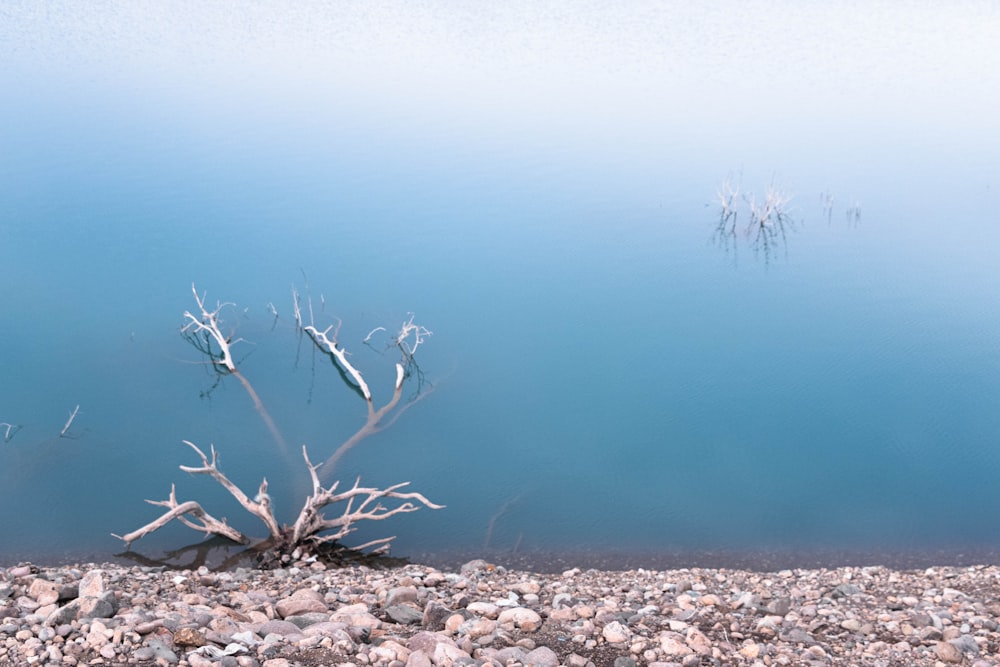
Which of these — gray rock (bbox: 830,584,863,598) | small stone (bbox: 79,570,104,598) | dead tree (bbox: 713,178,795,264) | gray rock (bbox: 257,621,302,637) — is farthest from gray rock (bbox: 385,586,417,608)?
dead tree (bbox: 713,178,795,264)

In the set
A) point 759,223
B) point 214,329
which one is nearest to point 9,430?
point 214,329

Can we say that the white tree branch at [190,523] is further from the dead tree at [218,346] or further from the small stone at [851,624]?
the small stone at [851,624]

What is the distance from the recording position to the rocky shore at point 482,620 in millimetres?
5285

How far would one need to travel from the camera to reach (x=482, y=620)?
602cm

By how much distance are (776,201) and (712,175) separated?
2317 mm

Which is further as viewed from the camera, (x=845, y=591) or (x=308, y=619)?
(x=845, y=591)

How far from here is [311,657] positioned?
208 inches

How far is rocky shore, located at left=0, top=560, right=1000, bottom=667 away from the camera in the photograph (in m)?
5.29

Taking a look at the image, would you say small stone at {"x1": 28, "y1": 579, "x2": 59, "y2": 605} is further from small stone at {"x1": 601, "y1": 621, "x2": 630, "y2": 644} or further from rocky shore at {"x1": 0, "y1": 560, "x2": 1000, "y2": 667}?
small stone at {"x1": 601, "y1": 621, "x2": 630, "y2": 644}

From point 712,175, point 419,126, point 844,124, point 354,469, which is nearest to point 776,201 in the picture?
point 712,175

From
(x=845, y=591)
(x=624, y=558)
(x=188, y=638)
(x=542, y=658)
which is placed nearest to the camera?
(x=188, y=638)

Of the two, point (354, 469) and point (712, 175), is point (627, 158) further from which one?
point (354, 469)

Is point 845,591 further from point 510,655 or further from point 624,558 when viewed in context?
point 510,655

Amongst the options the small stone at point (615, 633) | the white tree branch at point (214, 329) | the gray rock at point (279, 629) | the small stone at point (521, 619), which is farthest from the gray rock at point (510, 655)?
the white tree branch at point (214, 329)
